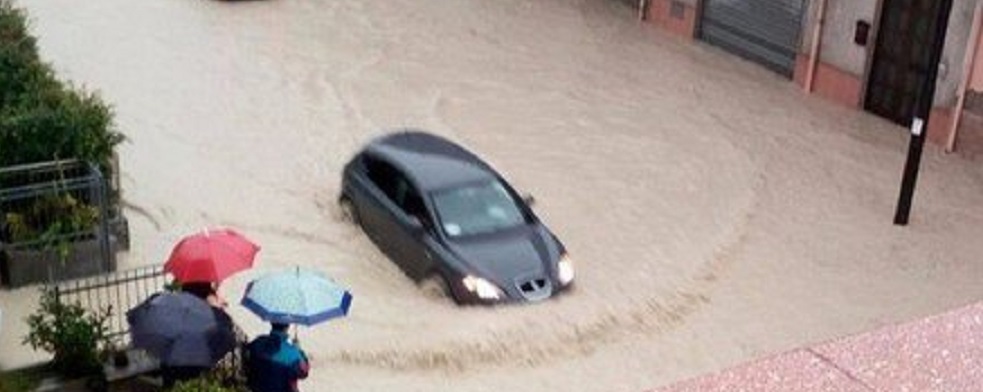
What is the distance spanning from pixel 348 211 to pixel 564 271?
129 inches

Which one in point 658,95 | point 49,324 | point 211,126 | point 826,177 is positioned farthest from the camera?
point 658,95

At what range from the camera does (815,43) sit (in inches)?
882

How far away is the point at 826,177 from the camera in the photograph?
18.2 m

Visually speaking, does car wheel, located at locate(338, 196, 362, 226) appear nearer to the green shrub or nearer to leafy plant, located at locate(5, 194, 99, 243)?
the green shrub

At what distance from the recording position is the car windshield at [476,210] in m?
14.0

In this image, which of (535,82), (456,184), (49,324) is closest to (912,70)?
(535,82)

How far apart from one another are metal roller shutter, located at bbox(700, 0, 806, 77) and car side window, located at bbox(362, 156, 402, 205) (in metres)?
10.8

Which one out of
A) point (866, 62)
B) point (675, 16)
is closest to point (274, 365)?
point (866, 62)

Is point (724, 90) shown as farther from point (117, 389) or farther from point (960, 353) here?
point (960, 353)

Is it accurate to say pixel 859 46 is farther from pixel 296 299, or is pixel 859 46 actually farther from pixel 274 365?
pixel 274 365

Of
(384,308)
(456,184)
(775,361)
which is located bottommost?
(384,308)

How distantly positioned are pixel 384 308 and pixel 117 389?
4038 mm

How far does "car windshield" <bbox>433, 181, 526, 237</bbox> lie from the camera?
14.0 metres

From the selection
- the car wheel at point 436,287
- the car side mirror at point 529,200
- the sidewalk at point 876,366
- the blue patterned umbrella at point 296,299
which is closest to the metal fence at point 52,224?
the car wheel at point 436,287
